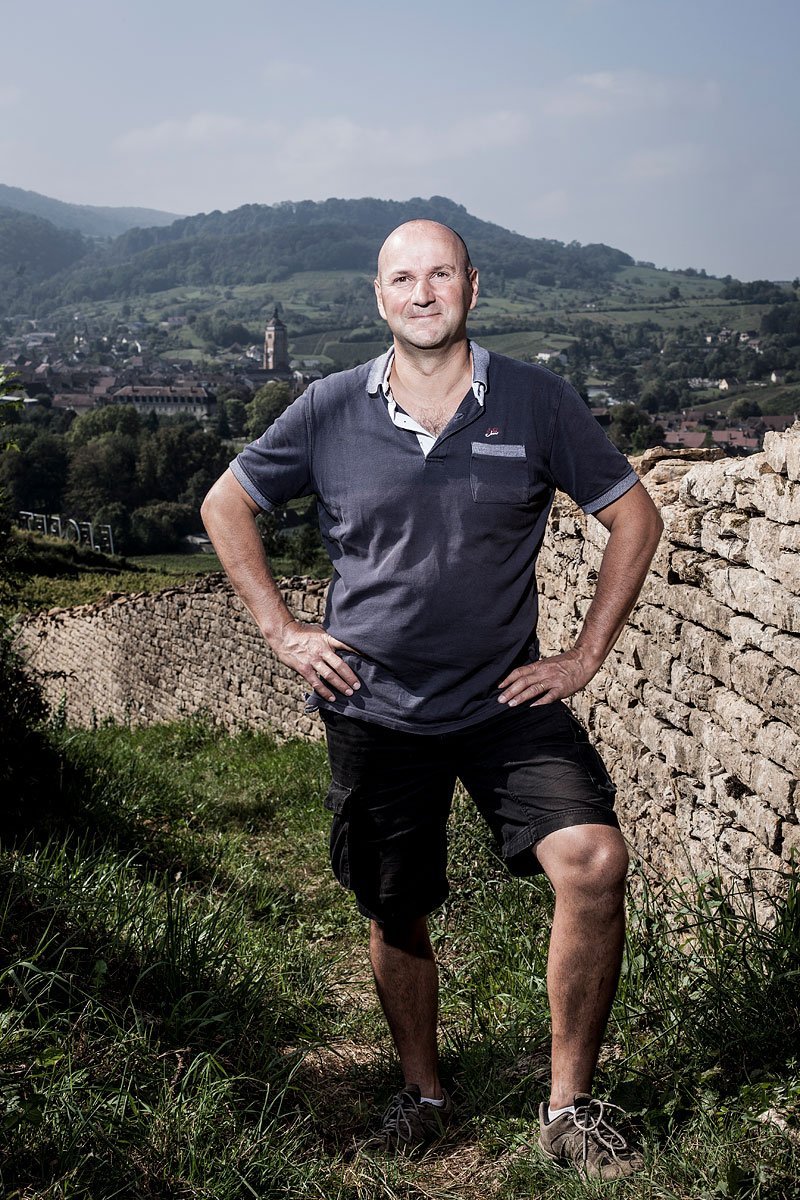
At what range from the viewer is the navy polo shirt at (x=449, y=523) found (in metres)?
2.29

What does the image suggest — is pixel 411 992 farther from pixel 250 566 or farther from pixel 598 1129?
pixel 250 566

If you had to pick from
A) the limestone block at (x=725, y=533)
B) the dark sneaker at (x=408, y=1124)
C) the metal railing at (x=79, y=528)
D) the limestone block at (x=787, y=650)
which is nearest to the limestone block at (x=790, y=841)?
the limestone block at (x=787, y=650)

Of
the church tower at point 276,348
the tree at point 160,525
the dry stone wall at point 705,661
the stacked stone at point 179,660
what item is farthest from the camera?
the church tower at point 276,348

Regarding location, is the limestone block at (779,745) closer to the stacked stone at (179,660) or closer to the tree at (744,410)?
the stacked stone at (179,660)

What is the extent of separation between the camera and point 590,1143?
Answer: 2.11 meters

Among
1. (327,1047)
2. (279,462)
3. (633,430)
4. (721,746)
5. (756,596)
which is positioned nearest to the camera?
(279,462)

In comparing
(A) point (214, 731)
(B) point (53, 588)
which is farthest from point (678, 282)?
(A) point (214, 731)

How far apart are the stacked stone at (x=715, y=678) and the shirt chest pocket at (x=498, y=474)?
3.00 feet

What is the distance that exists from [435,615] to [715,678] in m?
1.42

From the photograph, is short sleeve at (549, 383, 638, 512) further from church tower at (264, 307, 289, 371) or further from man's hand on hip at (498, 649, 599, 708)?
church tower at (264, 307, 289, 371)

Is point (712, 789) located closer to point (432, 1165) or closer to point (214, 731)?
point (432, 1165)

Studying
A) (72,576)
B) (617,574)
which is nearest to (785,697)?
(617,574)

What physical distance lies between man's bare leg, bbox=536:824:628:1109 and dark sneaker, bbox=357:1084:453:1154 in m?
0.41

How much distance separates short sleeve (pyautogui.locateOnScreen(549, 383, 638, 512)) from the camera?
2.36 metres
